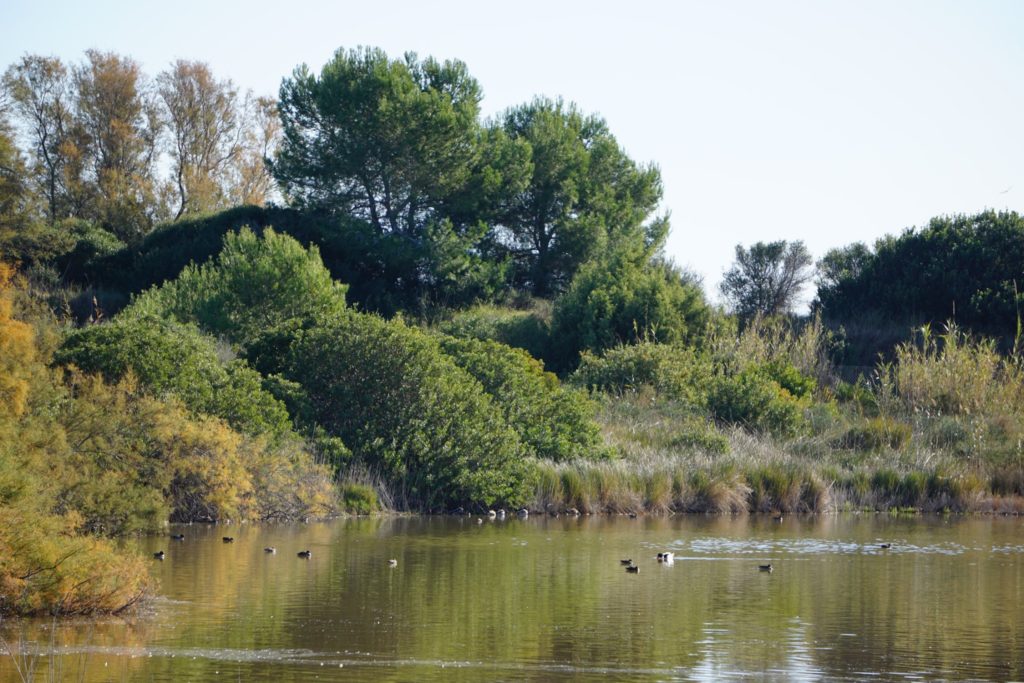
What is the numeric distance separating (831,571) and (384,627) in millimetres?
7775

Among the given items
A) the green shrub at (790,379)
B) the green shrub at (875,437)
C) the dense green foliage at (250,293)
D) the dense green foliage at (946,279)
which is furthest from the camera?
the dense green foliage at (946,279)

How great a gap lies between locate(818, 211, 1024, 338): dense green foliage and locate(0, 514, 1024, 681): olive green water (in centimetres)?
2804

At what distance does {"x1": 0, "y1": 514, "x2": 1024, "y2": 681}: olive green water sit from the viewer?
1311 centimetres

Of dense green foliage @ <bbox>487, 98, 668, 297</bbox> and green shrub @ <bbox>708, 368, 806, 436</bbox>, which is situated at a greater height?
dense green foliage @ <bbox>487, 98, 668, 297</bbox>

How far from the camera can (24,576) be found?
47.3ft

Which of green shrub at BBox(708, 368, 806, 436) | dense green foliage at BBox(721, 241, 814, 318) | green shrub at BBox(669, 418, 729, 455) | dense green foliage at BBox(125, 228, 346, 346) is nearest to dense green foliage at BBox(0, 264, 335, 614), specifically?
green shrub at BBox(669, 418, 729, 455)

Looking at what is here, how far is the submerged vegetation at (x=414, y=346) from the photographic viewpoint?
77.6ft

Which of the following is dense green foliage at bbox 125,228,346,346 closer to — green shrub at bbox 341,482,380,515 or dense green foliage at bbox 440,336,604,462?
dense green foliage at bbox 440,336,604,462

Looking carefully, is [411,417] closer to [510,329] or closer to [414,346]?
[414,346]

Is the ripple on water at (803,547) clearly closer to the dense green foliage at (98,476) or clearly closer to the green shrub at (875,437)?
the dense green foliage at (98,476)

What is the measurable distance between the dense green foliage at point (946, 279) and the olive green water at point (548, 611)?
28.0 m

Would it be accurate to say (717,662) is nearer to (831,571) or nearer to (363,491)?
(831,571)

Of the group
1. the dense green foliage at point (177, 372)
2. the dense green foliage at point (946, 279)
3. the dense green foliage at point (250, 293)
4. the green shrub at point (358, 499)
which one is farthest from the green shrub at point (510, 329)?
the dense green foliage at point (177, 372)

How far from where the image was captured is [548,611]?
1650cm
